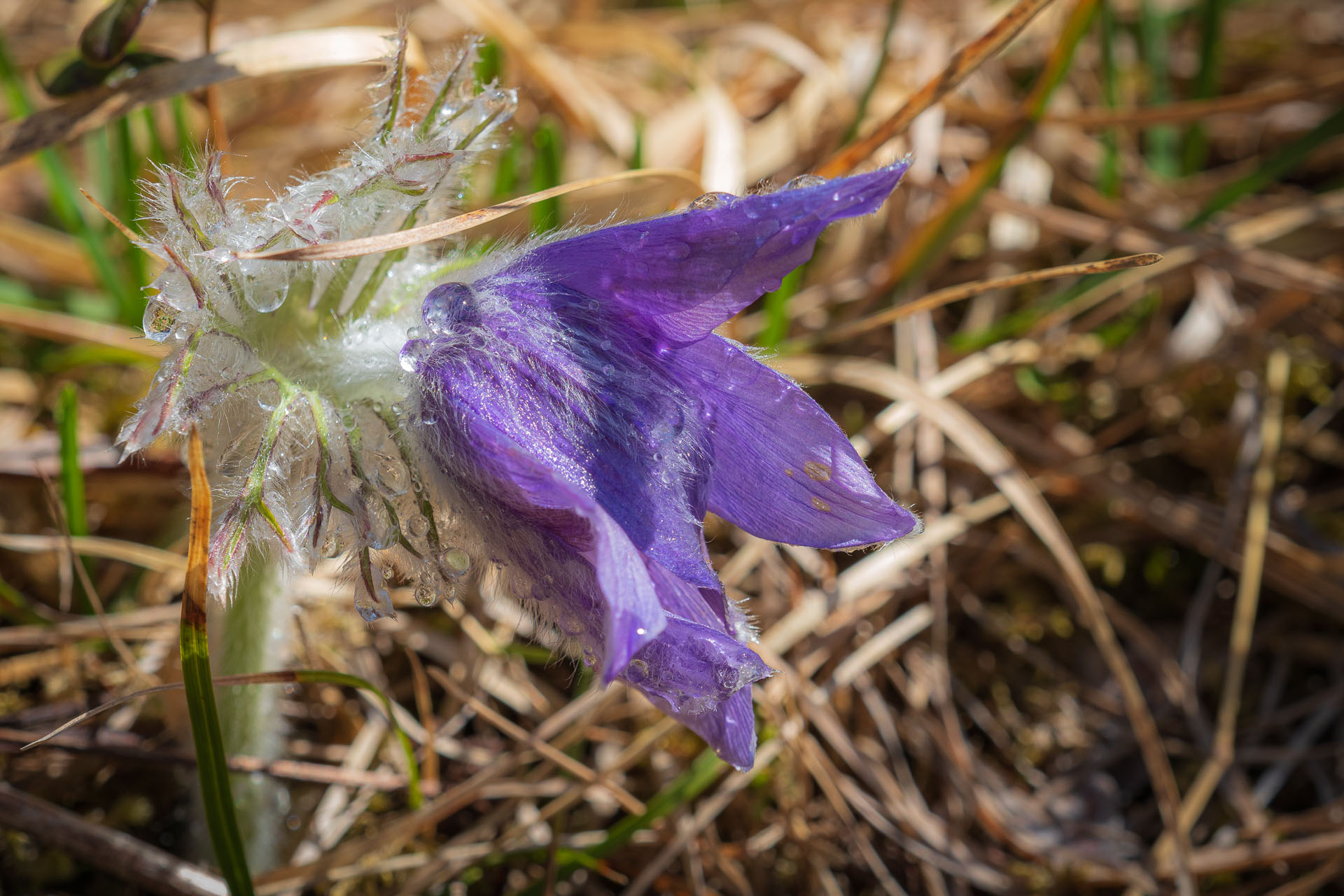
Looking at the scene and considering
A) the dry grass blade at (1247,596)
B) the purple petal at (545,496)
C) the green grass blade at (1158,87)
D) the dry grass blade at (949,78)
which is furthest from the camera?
the green grass blade at (1158,87)

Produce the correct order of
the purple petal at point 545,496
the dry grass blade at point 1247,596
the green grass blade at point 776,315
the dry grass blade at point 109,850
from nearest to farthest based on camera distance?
the purple petal at point 545,496, the dry grass blade at point 109,850, the dry grass blade at point 1247,596, the green grass blade at point 776,315

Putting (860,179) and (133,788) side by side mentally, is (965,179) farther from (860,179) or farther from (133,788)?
(133,788)

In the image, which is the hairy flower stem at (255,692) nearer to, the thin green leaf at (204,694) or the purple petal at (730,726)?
the thin green leaf at (204,694)

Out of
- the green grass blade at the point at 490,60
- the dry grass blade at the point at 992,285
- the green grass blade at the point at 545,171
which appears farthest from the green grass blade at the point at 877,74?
the green grass blade at the point at 490,60

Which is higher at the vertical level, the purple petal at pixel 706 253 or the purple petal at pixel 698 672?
the purple petal at pixel 706 253

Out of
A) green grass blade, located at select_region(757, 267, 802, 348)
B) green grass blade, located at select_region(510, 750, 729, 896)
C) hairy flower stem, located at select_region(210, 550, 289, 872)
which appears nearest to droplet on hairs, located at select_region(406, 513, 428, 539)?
hairy flower stem, located at select_region(210, 550, 289, 872)

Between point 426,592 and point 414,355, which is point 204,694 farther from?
point 414,355

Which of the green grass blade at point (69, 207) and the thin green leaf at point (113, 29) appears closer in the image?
the thin green leaf at point (113, 29)
